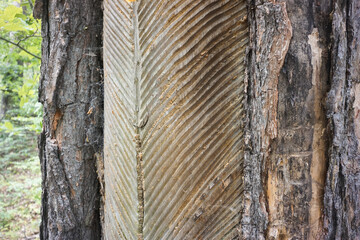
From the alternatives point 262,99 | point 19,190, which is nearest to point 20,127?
point 19,190

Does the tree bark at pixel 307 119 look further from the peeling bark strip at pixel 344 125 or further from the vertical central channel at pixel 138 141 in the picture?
the vertical central channel at pixel 138 141

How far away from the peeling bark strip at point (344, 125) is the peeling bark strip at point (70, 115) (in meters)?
1.10

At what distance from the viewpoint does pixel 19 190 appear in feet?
17.5

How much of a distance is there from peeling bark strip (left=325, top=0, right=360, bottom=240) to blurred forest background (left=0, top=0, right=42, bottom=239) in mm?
1921

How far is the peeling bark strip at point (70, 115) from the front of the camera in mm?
1384

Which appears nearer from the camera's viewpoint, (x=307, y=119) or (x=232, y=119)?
(x=307, y=119)

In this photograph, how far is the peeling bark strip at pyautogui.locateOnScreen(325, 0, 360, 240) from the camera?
2.94ft

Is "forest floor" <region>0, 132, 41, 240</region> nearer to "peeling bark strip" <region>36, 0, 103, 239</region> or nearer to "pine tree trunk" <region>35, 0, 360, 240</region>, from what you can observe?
"peeling bark strip" <region>36, 0, 103, 239</region>

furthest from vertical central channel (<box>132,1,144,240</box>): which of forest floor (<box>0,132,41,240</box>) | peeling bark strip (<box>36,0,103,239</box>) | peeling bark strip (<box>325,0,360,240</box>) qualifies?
forest floor (<box>0,132,41,240</box>)

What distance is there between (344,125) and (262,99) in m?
0.30

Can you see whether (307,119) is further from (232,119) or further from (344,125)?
(232,119)

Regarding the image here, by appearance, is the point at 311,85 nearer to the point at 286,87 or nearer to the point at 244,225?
the point at 286,87

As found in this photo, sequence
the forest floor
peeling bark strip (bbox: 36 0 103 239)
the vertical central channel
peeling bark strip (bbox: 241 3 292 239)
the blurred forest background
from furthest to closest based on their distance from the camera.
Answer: the forest floor → the blurred forest background → peeling bark strip (bbox: 36 0 103 239) → the vertical central channel → peeling bark strip (bbox: 241 3 292 239)

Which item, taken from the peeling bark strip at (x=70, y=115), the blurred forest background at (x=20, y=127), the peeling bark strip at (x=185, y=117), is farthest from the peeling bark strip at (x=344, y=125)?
the blurred forest background at (x=20, y=127)
